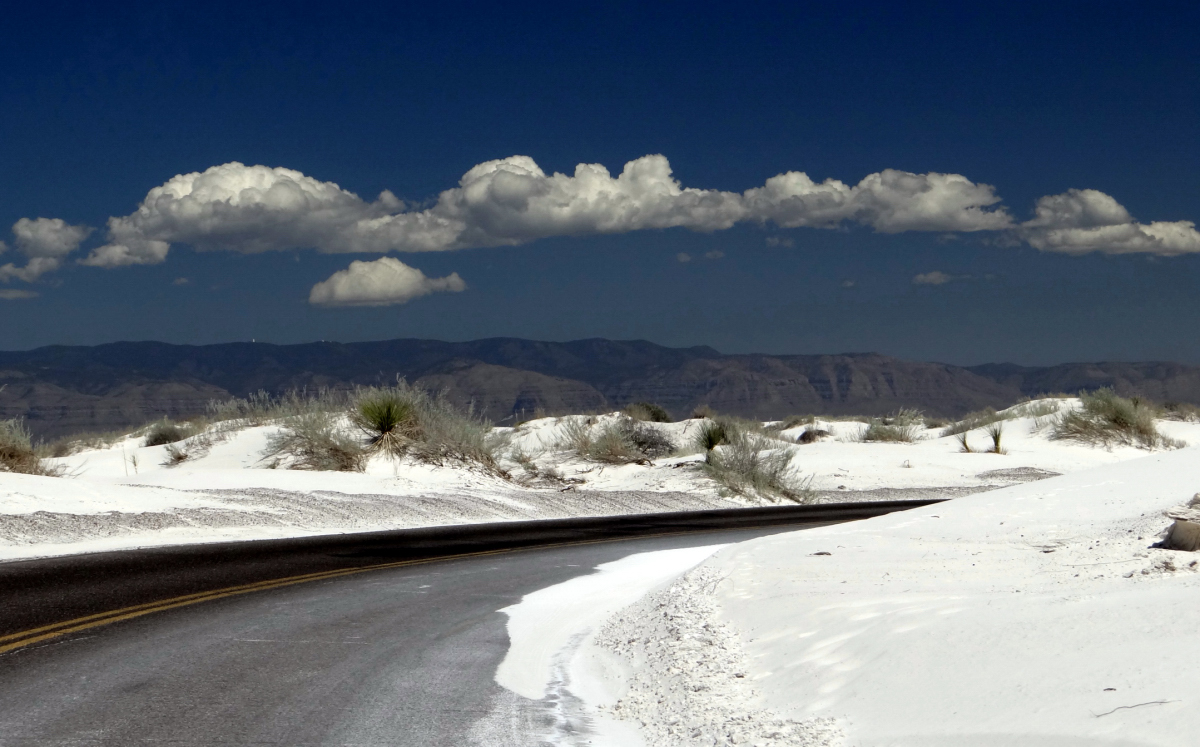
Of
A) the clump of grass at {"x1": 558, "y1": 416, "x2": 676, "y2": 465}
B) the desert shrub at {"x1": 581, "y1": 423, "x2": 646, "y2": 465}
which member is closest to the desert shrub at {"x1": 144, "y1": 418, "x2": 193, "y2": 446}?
the clump of grass at {"x1": 558, "y1": 416, "x2": 676, "y2": 465}

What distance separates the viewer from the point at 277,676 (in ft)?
25.4

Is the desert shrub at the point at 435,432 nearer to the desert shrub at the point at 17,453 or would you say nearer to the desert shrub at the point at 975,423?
the desert shrub at the point at 17,453

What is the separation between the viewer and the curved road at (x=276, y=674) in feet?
20.8

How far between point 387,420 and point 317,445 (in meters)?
1.79

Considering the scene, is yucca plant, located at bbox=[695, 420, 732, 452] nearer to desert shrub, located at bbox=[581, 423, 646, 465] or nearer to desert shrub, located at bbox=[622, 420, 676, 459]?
desert shrub, located at bbox=[581, 423, 646, 465]

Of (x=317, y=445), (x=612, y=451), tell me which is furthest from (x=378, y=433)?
(x=612, y=451)

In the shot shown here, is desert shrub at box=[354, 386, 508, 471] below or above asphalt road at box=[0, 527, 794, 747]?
above

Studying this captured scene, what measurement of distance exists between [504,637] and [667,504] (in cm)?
1798

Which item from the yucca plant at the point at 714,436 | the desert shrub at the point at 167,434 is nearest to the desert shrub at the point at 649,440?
the yucca plant at the point at 714,436

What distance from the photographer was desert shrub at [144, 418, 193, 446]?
3709 centimetres

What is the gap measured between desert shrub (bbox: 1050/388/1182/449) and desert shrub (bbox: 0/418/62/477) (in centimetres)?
3503

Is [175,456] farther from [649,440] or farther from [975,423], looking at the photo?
[975,423]

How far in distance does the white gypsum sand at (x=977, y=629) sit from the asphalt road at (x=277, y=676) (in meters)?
1.30

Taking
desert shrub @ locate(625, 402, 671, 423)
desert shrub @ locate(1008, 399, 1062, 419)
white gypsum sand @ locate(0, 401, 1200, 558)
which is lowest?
white gypsum sand @ locate(0, 401, 1200, 558)
